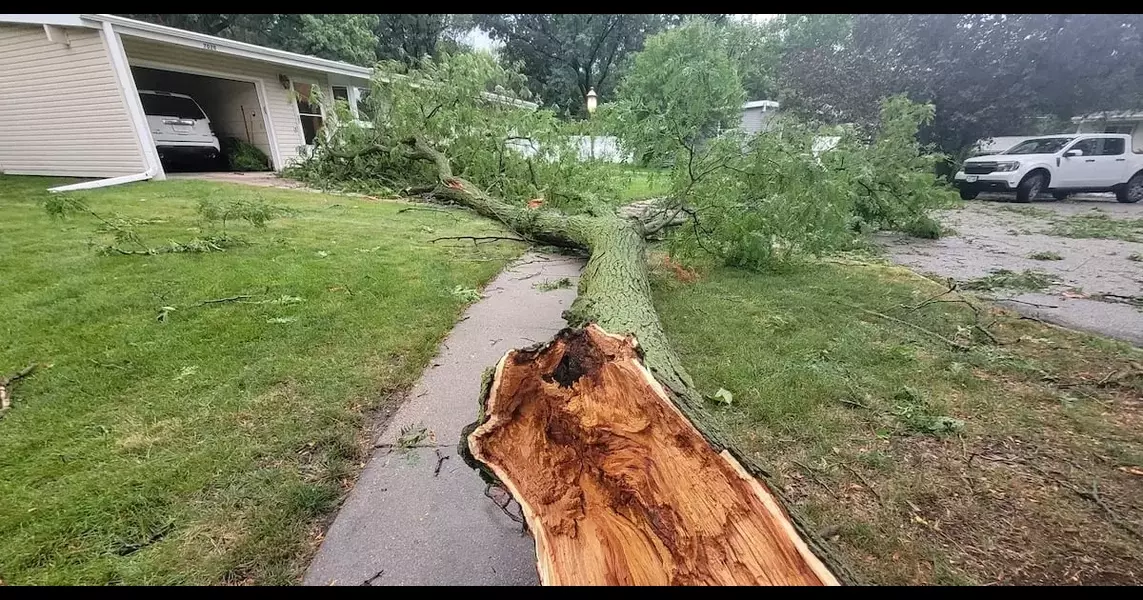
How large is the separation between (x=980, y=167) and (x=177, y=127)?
17.7 m

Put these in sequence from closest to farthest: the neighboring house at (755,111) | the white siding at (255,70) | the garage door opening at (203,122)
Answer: the white siding at (255,70) → the garage door opening at (203,122) → the neighboring house at (755,111)

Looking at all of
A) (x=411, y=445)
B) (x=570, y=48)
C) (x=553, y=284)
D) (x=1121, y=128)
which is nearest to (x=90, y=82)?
(x=553, y=284)

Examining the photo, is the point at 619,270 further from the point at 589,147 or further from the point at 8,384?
the point at 589,147

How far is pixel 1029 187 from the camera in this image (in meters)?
11.6

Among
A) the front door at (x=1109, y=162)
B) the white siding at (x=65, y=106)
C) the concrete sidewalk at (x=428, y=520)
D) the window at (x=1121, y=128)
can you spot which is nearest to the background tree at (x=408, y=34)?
the white siding at (x=65, y=106)

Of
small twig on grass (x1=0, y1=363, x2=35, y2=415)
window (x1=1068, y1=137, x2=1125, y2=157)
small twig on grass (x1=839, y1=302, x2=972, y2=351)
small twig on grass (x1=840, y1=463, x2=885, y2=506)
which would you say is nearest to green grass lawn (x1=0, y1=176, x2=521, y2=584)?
small twig on grass (x1=0, y1=363, x2=35, y2=415)

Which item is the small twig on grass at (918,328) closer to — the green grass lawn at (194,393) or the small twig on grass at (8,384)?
the green grass lawn at (194,393)

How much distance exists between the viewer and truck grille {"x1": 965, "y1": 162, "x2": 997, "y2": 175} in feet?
39.2

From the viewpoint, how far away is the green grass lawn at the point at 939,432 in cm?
162

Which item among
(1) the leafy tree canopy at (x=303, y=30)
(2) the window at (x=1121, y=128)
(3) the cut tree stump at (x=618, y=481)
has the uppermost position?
(1) the leafy tree canopy at (x=303, y=30)

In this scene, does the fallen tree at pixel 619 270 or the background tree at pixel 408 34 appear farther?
the background tree at pixel 408 34

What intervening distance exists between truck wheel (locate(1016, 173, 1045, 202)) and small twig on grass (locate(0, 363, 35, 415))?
52.0 feet

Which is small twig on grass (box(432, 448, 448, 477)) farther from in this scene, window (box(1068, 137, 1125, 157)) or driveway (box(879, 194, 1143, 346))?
window (box(1068, 137, 1125, 157))

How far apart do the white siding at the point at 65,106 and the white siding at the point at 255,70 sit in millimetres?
785
